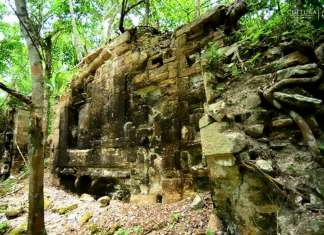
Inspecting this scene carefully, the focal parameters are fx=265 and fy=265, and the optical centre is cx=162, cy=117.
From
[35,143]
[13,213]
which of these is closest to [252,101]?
[35,143]

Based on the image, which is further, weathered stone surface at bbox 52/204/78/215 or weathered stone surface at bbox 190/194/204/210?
weathered stone surface at bbox 52/204/78/215

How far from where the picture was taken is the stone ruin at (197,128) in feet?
8.68

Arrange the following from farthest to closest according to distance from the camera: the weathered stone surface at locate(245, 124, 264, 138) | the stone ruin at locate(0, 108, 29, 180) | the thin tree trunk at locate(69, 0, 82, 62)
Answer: the stone ruin at locate(0, 108, 29, 180)
the thin tree trunk at locate(69, 0, 82, 62)
the weathered stone surface at locate(245, 124, 264, 138)

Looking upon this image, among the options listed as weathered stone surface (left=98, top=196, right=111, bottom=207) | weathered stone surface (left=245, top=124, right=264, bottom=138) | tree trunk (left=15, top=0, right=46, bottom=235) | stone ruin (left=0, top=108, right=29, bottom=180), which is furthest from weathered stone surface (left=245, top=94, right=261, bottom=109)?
stone ruin (left=0, top=108, right=29, bottom=180)

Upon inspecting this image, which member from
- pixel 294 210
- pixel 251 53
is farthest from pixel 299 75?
pixel 294 210

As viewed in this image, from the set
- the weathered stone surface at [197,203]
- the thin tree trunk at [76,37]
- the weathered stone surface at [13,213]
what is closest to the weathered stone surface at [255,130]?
the weathered stone surface at [197,203]

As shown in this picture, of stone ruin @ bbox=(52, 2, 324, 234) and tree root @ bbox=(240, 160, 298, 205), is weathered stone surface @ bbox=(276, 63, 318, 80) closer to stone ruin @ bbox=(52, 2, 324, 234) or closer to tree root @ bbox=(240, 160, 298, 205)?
stone ruin @ bbox=(52, 2, 324, 234)

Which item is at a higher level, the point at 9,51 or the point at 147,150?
the point at 9,51

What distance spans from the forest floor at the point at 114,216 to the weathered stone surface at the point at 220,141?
1.27 metres

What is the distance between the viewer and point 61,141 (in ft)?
28.2

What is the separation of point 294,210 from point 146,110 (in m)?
4.19

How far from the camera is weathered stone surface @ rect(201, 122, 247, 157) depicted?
9.69ft

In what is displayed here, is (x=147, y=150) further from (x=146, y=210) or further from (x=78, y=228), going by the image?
(x=78, y=228)

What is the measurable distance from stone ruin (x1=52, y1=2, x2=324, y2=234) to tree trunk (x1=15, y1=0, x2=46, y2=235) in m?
2.20
